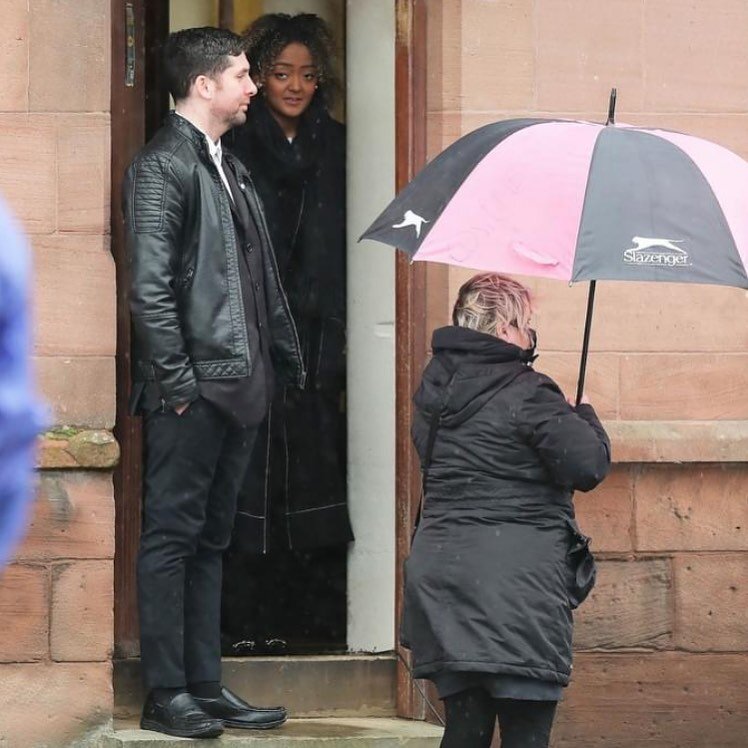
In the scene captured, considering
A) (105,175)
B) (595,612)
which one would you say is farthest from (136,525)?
(595,612)

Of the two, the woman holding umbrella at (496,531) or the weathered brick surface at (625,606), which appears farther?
the weathered brick surface at (625,606)

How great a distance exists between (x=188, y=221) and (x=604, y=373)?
5.43 feet

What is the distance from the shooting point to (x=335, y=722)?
632cm

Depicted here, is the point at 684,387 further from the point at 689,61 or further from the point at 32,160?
the point at 32,160

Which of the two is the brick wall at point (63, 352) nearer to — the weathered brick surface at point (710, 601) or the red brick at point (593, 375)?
the red brick at point (593, 375)

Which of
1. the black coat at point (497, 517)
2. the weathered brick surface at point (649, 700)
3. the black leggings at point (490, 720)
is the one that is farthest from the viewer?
the weathered brick surface at point (649, 700)

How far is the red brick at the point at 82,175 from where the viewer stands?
602cm

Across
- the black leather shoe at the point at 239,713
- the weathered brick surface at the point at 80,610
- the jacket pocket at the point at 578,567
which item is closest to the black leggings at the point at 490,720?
the jacket pocket at the point at 578,567

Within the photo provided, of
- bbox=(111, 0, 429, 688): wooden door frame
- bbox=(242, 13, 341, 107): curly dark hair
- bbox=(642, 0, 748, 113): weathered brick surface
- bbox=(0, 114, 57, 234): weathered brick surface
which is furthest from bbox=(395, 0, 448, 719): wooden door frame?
bbox=(0, 114, 57, 234): weathered brick surface

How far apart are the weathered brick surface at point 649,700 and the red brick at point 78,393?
1.90 metres

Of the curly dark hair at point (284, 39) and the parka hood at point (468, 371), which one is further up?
the curly dark hair at point (284, 39)

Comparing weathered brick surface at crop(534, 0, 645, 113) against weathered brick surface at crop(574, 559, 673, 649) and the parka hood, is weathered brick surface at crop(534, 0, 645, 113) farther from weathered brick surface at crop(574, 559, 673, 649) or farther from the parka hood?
the parka hood

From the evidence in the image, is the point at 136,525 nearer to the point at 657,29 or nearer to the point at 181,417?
the point at 181,417

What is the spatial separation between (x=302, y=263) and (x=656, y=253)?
9.67 ft
